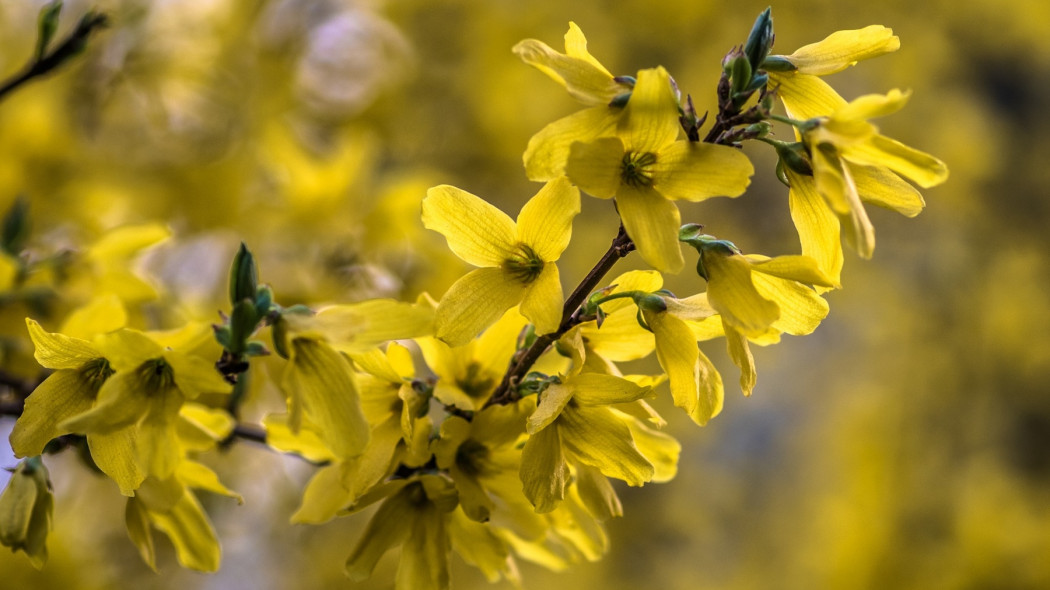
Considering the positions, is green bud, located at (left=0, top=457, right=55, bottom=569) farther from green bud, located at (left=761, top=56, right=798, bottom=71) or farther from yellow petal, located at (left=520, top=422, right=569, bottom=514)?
green bud, located at (left=761, top=56, right=798, bottom=71)

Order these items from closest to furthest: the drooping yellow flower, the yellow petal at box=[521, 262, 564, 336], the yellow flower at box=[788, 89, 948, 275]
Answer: the yellow flower at box=[788, 89, 948, 275] < the yellow petal at box=[521, 262, 564, 336] < the drooping yellow flower

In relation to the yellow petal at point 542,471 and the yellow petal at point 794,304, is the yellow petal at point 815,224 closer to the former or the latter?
the yellow petal at point 794,304

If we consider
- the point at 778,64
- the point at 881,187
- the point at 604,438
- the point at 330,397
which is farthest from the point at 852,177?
the point at 330,397

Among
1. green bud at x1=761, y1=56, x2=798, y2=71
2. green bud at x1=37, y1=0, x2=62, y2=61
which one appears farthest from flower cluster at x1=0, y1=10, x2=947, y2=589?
green bud at x1=37, y1=0, x2=62, y2=61

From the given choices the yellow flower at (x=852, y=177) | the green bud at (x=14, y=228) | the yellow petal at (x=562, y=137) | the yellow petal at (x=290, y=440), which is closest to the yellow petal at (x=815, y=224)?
the yellow flower at (x=852, y=177)

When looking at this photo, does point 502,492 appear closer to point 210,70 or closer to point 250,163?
point 250,163

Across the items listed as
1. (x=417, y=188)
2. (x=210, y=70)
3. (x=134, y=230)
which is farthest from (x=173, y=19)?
(x=134, y=230)

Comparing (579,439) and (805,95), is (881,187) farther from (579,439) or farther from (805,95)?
(579,439)
